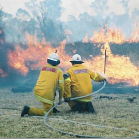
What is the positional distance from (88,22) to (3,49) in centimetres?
1779


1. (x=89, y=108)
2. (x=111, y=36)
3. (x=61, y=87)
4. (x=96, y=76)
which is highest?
(x=111, y=36)

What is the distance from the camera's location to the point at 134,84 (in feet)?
58.6

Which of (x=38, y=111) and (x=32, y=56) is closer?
(x=38, y=111)

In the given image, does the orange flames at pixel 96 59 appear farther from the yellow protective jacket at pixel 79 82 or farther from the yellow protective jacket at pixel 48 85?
the yellow protective jacket at pixel 48 85

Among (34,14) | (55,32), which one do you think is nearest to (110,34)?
(55,32)

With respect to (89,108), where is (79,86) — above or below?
above

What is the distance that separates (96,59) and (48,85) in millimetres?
14452

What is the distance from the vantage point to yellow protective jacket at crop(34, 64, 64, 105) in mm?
7457

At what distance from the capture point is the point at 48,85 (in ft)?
24.6

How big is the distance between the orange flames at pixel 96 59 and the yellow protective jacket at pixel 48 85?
11234mm

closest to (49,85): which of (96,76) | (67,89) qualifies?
(67,89)

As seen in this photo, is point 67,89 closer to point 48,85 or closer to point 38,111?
point 48,85

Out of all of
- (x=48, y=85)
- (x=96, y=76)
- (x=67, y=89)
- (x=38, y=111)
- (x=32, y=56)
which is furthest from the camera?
(x=32, y=56)

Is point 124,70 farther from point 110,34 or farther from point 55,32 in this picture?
point 55,32
